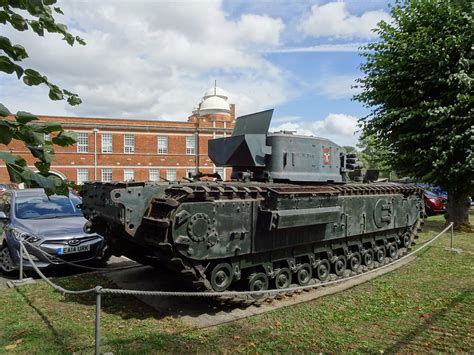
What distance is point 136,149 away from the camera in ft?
131

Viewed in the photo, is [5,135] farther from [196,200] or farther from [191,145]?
[191,145]

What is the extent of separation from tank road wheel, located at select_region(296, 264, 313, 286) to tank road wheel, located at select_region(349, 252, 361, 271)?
4.70 feet

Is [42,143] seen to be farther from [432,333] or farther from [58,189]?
[432,333]

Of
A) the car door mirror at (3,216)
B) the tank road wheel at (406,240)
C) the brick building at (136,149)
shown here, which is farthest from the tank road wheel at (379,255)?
the brick building at (136,149)

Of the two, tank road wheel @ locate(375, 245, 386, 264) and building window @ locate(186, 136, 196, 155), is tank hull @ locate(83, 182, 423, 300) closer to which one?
tank road wheel @ locate(375, 245, 386, 264)

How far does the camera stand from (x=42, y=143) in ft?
5.84

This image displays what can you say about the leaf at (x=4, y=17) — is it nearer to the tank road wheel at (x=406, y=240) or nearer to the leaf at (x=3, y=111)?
the leaf at (x=3, y=111)

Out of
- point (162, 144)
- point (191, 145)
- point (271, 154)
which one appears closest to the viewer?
point (271, 154)

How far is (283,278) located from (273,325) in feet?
4.55

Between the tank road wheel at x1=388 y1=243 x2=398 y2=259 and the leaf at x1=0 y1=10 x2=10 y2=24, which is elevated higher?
the leaf at x1=0 y1=10 x2=10 y2=24

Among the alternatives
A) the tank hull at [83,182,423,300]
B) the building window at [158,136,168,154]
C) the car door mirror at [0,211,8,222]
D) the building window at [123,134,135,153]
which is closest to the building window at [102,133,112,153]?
the building window at [123,134,135,153]

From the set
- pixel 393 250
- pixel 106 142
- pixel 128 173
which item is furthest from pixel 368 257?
pixel 106 142

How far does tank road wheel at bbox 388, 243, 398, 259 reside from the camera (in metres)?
9.67

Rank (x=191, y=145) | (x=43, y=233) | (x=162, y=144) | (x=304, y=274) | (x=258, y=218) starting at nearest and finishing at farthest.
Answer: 1. (x=258, y=218)
2. (x=304, y=274)
3. (x=43, y=233)
4. (x=162, y=144)
5. (x=191, y=145)
